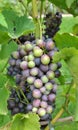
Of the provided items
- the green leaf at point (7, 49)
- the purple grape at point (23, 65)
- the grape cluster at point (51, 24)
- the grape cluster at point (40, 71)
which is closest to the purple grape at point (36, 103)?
the grape cluster at point (40, 71)

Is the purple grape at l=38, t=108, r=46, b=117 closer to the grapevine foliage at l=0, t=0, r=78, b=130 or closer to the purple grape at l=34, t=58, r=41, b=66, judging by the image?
the grapevine foliage at l=0, t=0, r=78, b=130

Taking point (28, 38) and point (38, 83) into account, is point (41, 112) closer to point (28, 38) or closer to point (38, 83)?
point (38, 83)

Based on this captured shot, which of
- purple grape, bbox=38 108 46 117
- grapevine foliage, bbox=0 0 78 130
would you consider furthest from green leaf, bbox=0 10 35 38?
purple grape, bbox=38 108 46 117

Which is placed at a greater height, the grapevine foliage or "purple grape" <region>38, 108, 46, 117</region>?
the grapevine foliage

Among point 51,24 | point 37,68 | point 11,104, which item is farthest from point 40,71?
point 51,24

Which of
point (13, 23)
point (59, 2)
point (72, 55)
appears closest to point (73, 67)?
point (72, 55)

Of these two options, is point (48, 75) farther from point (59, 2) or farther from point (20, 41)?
point (59, 2)
